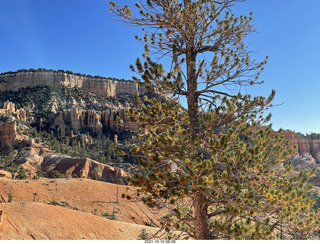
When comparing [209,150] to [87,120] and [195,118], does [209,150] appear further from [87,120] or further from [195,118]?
[87,120]

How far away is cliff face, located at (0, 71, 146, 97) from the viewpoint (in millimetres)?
100562

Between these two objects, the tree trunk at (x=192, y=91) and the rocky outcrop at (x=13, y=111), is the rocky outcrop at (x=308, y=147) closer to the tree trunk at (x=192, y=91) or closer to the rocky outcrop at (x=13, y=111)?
the rocky outcrop at (x=13, y=111)

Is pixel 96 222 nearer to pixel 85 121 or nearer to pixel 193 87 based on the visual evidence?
pixel 193 87

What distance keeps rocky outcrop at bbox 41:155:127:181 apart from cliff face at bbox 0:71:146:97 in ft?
199

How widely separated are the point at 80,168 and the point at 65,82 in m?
67.6

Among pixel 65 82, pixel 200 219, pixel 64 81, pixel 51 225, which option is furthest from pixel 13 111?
pixel 200 219

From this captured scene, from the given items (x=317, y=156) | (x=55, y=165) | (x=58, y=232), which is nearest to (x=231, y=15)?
(x=58, y=232)

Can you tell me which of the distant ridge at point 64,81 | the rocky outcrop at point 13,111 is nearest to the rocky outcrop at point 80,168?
the rocky outcrop at point 13,111

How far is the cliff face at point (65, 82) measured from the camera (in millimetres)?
100562

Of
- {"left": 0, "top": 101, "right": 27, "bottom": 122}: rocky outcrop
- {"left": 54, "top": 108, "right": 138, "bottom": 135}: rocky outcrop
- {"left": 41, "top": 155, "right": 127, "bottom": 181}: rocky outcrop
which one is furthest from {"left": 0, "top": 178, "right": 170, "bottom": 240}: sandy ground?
{"left": 0, "top": 101, "right": 27, "bottom": 122}: rocky outcrop

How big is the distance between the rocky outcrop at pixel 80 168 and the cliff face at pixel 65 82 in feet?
199

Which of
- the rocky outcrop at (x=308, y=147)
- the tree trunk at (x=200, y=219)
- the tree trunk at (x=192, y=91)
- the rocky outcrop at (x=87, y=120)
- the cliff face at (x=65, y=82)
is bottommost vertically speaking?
the tree trunk at (x=200, y=219)

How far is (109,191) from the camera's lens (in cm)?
3706

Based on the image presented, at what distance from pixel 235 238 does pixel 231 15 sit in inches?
206
